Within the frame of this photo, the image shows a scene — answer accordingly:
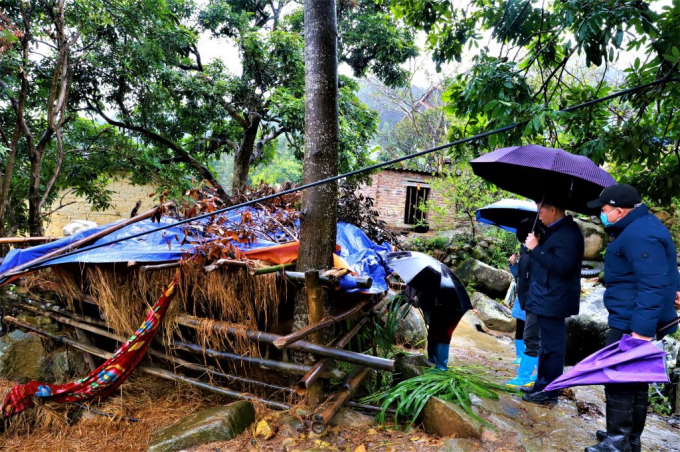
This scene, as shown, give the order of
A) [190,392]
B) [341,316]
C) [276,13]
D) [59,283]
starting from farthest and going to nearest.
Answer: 1. [276,13]
2. [59,283]
3. [190,392]
4. [341,316]

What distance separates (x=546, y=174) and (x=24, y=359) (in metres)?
6.09

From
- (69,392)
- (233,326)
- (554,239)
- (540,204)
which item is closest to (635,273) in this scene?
(554,239)

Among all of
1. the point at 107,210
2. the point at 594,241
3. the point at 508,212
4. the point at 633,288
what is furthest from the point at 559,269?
the point at 107,210

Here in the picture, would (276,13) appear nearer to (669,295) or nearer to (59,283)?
(59,283)

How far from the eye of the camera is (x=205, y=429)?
2785mm

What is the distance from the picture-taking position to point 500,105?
3285 mm

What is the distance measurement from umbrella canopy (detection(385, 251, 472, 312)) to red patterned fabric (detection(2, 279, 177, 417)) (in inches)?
72.6

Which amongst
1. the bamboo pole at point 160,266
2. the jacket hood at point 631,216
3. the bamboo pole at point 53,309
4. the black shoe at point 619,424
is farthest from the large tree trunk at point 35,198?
the black shoe at point 619,424

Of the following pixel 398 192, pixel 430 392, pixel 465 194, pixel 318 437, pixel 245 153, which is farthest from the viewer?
pixel 398 192

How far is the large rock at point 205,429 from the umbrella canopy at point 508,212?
3097mm

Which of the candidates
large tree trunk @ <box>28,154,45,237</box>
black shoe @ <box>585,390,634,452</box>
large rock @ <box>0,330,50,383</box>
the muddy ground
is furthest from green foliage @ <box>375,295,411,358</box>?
large tree trunk @ <box>28,154,45,237</box>

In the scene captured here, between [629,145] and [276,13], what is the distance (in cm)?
1206

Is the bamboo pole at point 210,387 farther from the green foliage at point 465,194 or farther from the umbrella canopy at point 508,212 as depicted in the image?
the green foliage at point 465,194

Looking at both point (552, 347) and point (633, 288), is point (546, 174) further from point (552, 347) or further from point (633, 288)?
point (552, 347)
